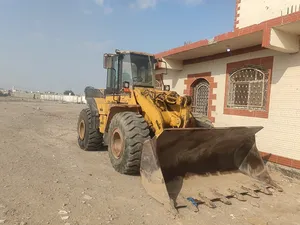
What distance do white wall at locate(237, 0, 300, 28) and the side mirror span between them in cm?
562

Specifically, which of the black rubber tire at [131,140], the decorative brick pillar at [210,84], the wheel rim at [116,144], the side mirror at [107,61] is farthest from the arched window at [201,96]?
the black rubber tire at [131,140]

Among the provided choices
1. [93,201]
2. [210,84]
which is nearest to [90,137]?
[93,201]

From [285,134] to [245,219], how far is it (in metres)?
3.58

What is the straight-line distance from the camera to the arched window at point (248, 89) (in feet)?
25.9

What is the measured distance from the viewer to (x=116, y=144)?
6.45 metres

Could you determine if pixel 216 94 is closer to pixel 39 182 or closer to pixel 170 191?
pixel 170 191

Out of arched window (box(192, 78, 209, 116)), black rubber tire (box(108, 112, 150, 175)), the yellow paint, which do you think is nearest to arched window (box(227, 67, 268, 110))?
arched window (box(192, 78, 209, 116))

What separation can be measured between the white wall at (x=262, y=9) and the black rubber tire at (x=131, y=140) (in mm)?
6335

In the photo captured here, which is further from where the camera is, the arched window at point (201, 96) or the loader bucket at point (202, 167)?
the arched window at point (201, 96)

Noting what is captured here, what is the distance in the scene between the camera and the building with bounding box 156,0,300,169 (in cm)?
684

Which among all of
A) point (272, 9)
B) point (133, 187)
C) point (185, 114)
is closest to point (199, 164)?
point (185, 114)

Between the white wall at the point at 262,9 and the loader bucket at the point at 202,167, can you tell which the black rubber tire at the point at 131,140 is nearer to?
the loader bucket at the point at 202,167

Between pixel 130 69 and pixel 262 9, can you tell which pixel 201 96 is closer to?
pixel 262 9

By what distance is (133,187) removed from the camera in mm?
5285
